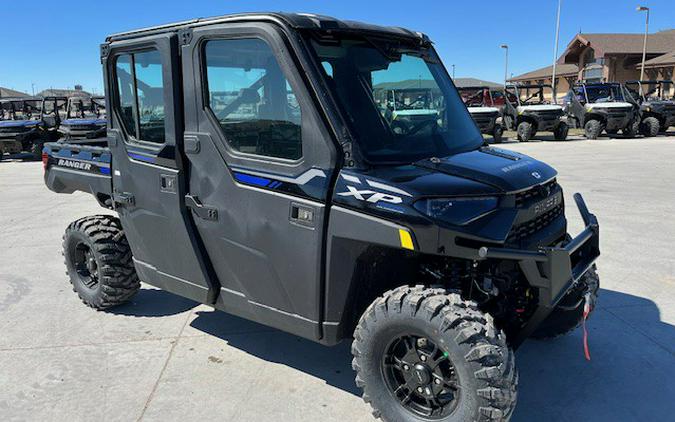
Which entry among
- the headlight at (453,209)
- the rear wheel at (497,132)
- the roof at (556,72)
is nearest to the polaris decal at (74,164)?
the headlight at (453,209)

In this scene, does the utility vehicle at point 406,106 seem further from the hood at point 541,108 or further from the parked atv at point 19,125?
the hood at point 541,108

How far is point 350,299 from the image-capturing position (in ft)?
9.56

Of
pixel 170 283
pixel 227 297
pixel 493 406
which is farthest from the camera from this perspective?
pixel 170 283

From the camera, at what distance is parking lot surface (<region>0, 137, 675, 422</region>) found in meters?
3.18

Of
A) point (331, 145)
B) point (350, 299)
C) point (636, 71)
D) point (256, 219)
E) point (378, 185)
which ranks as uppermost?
point (636, 71)

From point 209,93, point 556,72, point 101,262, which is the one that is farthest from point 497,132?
point 556,72

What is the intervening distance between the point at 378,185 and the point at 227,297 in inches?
54.8

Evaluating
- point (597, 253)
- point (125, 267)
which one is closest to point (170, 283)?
point (125, 267)

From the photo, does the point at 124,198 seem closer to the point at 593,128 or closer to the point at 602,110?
the point at 602,110

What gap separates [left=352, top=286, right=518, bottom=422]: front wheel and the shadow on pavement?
2.39 m

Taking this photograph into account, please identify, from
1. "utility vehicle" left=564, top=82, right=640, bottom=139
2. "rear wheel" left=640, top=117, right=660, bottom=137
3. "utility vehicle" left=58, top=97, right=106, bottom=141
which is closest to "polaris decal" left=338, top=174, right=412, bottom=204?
"utility vehicle" left=58, top=97, right=106, bottom=141

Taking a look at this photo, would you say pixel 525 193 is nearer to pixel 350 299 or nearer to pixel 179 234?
pixel 350 299

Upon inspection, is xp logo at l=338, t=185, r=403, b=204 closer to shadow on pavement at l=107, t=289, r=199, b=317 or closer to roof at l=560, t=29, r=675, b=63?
shadow on pavement at l=107, t=289, r=199, b=317

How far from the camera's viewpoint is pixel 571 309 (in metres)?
3.29
